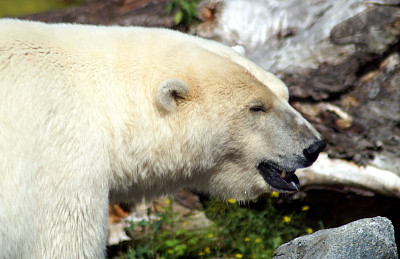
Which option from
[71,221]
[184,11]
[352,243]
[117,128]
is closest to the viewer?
[71,221]

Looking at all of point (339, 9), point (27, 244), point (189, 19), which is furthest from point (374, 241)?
point (189, 19)

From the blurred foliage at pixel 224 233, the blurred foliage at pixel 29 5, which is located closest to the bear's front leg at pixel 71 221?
the blurred foliage at pixel 224 233

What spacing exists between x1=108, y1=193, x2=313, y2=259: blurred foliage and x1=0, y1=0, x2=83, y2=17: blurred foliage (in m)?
3.70

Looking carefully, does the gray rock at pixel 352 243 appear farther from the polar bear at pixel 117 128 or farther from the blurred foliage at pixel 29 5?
the blurred foliage at pixel 29 5

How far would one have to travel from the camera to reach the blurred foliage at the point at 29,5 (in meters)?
6.74

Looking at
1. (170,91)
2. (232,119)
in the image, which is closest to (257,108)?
(232,119)

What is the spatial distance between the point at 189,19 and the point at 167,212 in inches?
78.6

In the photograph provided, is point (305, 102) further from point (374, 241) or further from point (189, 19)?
point (374, 241)

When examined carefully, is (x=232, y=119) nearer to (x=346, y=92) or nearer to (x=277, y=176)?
(x=277, y=176)

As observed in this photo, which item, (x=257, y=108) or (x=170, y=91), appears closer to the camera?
(x=170, y=91)

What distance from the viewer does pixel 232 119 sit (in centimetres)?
293

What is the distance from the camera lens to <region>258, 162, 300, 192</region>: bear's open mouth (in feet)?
10.2

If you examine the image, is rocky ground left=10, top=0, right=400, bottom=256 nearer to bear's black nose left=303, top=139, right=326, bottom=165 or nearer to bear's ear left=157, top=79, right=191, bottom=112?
bear's black nose left=303, top=139, right=326, bottom=165

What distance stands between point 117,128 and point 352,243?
1538mm
